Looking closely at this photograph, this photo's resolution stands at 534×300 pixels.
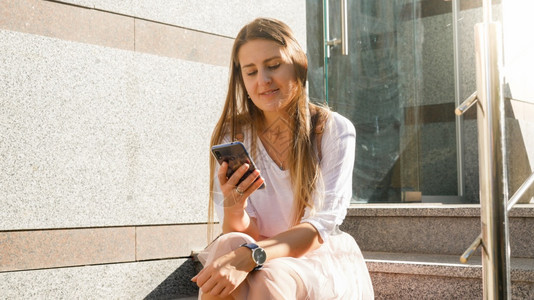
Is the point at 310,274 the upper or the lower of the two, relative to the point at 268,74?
lower

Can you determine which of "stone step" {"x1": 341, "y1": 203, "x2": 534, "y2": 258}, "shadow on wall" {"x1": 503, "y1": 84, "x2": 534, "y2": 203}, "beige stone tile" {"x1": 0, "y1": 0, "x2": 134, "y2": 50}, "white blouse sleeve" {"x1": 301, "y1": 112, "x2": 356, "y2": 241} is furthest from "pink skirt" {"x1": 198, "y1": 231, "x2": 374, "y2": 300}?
"shadow on wall" {"x1": 503, "y1": 84, "x2": 534, "y2": 203}

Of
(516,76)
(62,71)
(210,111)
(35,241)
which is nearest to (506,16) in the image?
(516,76)

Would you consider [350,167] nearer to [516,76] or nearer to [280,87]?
[280,87]

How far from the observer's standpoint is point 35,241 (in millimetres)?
3016

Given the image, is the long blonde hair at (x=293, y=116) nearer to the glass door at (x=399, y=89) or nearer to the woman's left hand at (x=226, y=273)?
the woman's left hand at (x=226, y=273)

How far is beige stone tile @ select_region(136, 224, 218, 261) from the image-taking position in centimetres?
345

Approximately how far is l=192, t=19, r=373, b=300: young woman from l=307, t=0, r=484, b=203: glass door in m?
2.09

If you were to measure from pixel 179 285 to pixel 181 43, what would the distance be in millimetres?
1403

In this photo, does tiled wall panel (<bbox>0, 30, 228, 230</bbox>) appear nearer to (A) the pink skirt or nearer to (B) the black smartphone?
(A) the pink skirt

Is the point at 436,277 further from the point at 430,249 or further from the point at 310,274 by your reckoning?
the point at 310,274

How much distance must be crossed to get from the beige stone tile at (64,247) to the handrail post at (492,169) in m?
2.03

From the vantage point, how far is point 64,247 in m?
3.11

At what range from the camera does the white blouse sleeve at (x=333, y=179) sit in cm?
228

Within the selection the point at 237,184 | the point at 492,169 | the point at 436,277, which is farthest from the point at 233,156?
the point at 436,277
